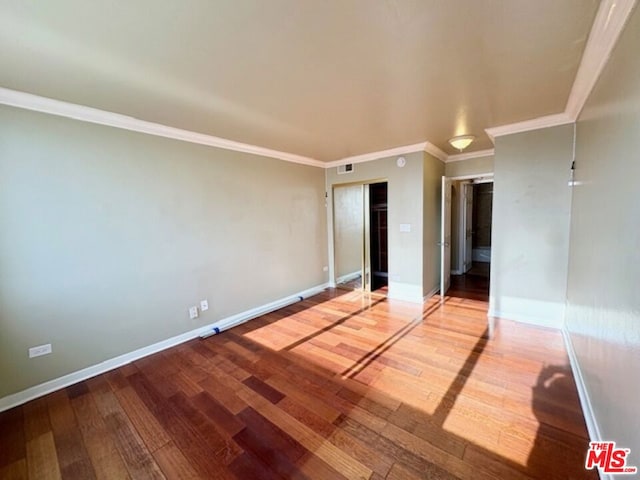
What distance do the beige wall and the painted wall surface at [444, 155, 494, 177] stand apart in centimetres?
20

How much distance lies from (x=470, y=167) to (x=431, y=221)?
1277 millimetres

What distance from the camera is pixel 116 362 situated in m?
2.73

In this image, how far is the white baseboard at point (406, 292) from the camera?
4.31 meters

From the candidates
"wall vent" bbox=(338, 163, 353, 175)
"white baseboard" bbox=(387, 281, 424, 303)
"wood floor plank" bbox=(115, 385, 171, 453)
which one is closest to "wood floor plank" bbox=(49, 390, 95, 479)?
"wood floor plank" bbox=(115, 385, 171, 453)

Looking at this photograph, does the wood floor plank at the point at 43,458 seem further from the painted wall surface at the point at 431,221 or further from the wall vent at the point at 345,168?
the wall vent at the point at 345,168

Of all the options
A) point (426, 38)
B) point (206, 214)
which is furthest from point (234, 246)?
point (426, 38)

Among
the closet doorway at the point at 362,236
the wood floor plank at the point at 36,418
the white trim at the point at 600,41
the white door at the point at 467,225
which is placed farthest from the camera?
the white door at the point at 467,225

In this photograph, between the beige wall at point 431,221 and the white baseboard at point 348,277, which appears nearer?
the beige wall at point 431,221

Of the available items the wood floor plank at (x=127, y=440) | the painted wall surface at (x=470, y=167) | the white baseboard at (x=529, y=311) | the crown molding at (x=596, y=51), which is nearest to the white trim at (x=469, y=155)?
the painted wall surface at (x=470, y=167)

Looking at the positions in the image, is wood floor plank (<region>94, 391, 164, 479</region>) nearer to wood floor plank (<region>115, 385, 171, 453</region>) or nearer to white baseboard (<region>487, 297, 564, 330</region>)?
wood floor plank (<region>115, 385, 171, 453</region>)

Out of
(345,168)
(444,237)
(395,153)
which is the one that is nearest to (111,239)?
(345,168)

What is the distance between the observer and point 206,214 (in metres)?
3.42

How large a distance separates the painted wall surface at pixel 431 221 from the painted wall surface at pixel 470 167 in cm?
20

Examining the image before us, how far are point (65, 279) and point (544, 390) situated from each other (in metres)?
4.27
